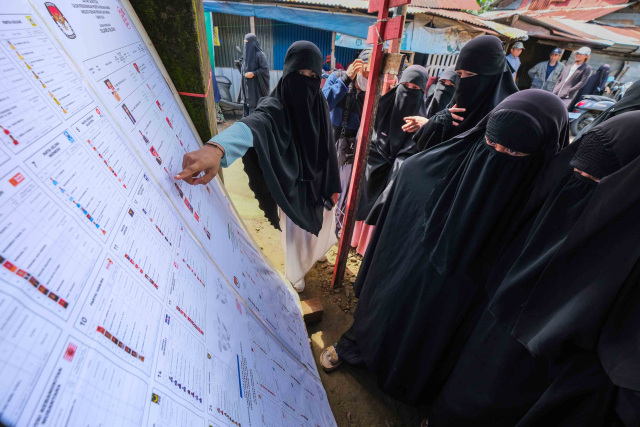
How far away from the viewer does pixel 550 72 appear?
789cm

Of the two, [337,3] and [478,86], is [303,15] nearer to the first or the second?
[337,3]

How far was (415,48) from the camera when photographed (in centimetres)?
655

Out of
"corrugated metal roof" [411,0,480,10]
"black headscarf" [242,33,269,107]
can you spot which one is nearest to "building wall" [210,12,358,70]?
"black headscarf" [242,33,269,107]

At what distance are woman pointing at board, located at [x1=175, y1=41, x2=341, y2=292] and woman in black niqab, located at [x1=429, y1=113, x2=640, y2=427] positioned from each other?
3.70ft

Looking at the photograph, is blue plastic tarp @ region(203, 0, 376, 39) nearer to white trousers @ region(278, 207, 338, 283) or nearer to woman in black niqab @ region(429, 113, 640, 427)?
white trousers @ region(278, 207, 338, 283)

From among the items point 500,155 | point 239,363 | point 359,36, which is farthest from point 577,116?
point 239,363

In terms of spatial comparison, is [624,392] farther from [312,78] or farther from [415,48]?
[415,48]

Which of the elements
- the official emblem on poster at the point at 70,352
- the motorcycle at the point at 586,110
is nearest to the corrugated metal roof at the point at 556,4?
the motorcycle at the point at 586,110

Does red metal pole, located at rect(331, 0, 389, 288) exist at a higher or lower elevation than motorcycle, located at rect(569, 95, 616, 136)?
higher

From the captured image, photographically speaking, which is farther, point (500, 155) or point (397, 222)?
point (397, 222)

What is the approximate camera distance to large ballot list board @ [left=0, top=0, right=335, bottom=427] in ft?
1.19

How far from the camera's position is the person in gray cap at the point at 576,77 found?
6578 mm

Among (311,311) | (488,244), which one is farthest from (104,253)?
(311,311)

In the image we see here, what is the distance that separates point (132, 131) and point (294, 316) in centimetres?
138
